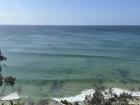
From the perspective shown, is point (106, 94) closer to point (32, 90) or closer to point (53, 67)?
point (32, 90)

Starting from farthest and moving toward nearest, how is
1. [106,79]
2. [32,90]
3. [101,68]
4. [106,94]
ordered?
[101,68] < [106,79] < [32,90] < [106,94]

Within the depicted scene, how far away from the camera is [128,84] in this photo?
25156 mm

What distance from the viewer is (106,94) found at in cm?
2098

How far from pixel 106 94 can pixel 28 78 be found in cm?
1022

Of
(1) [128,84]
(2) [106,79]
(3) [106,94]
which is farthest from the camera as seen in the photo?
(2) [106,79]

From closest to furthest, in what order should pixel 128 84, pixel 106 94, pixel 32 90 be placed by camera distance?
pixel 106 94
pixel 32 90
pixel 128 84

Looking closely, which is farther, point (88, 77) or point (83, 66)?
point (83, 66)

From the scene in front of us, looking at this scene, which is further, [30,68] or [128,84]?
[30,68]

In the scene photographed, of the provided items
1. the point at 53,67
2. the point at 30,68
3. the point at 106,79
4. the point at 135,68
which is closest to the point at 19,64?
the point at 30,68

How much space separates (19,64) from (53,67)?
531 cm

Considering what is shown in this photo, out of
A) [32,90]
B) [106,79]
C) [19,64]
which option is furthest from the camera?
[19,64]

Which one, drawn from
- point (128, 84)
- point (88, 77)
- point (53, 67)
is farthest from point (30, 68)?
point (128, 84)

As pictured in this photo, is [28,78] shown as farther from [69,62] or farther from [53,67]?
[69,62]

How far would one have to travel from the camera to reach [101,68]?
3234 cm
